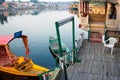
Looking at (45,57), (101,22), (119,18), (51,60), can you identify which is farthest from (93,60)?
(45,57)

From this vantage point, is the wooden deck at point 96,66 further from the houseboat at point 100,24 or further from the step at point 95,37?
the houseboat at point 100,24

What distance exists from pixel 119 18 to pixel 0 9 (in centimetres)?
13922

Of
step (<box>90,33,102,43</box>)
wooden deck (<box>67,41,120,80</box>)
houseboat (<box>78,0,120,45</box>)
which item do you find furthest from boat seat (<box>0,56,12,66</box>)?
step (<box>90,33,102,43</box>)

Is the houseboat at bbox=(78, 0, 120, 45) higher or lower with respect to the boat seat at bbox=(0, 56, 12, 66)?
higher

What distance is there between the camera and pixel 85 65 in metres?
13.7

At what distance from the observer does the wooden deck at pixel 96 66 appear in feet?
39.3

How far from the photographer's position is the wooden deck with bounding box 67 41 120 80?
12.0 meters

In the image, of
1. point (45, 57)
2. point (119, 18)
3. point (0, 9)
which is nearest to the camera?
point (119, 18)

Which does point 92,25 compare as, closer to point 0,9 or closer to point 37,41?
point 37,41

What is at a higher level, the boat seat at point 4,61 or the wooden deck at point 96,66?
the wooden deck at point 96,66

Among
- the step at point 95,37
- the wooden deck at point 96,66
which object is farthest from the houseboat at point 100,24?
the wooden deck at point 96,66

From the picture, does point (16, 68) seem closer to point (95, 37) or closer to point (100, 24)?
point (95, 37)

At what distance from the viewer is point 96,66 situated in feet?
44.3

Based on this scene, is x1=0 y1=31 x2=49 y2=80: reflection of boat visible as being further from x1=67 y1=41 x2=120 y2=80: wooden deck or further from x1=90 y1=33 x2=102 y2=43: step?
x1=90 y1=33 x2=102 y2=43: step
